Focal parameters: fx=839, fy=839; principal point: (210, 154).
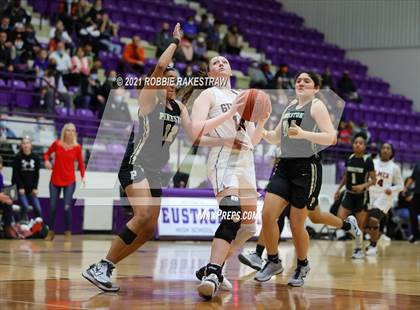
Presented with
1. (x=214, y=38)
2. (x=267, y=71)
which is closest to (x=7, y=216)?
(x=214, y=38)

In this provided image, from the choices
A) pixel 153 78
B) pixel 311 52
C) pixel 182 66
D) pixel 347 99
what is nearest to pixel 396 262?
pixel 153 78

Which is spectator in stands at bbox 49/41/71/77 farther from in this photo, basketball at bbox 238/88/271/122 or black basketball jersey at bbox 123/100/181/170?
basketball at bbox 238/88/271/122

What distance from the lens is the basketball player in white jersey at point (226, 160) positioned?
6.89 m

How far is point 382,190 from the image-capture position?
1469cm

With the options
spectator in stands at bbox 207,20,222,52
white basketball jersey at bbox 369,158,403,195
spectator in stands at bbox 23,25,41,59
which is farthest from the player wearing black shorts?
spectator in stands at bbox 207,20,222,52

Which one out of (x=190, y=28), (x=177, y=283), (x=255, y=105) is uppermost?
(x=190, y=28)

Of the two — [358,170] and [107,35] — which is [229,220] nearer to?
[358,170]

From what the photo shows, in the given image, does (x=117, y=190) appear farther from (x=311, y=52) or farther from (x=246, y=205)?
(x=311, y=52)

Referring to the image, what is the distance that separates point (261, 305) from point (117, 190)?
10829mm

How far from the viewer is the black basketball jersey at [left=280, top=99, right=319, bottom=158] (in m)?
8.30

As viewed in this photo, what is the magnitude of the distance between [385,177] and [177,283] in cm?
766

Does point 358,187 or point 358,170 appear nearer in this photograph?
point 358,187

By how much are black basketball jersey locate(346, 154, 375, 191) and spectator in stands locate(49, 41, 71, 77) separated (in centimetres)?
761

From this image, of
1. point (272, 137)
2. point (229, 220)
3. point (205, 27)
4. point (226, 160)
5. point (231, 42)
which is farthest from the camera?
point (231, 42)
